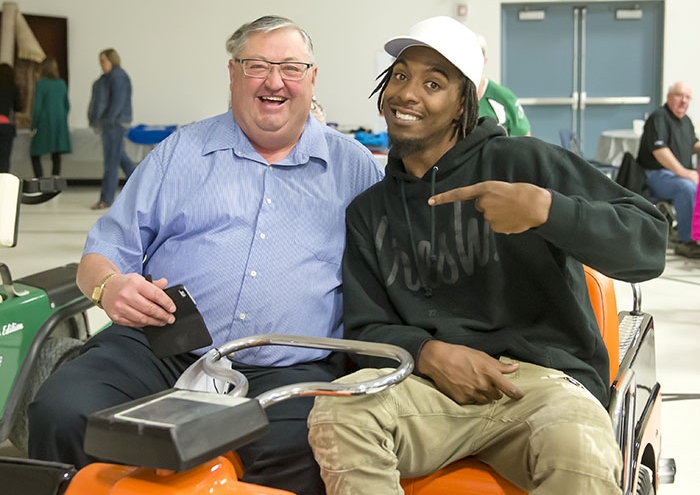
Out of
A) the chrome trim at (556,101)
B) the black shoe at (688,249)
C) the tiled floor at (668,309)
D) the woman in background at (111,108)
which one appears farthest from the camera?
the chrome trim at (556,101)

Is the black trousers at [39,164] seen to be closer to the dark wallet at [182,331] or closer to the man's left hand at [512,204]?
the dark wallet at [182,331]

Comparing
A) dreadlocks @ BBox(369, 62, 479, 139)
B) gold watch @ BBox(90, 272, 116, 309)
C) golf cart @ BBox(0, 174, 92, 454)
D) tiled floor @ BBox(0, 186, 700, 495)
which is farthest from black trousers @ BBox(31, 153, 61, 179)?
dreadlocks @ BBox(369, 62, 479, 139)

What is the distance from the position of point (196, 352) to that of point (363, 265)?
1.31 ft

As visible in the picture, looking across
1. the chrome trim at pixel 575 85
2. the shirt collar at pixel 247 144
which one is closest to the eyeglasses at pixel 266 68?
the shirt collar at pixel 247 144

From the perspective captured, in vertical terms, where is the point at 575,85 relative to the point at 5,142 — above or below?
above

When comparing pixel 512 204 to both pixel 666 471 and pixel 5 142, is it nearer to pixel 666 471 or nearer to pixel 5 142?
pixel 666 471

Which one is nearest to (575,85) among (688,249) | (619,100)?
(619,100)

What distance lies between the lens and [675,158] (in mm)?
6895

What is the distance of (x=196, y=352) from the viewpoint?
1909mm

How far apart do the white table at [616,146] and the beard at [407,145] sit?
7090 millimetres

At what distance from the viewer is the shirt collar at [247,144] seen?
2055 mm

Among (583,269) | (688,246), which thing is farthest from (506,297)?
(688,246)

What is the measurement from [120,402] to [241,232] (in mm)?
461

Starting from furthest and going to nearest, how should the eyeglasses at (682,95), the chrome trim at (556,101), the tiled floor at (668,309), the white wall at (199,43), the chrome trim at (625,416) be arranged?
the white wall at (199,43) → the chrome trim at (556,101) → the eyeglasses at (682,95) → the tiled floor at (668,309) → the chrome trim at (625,416)
